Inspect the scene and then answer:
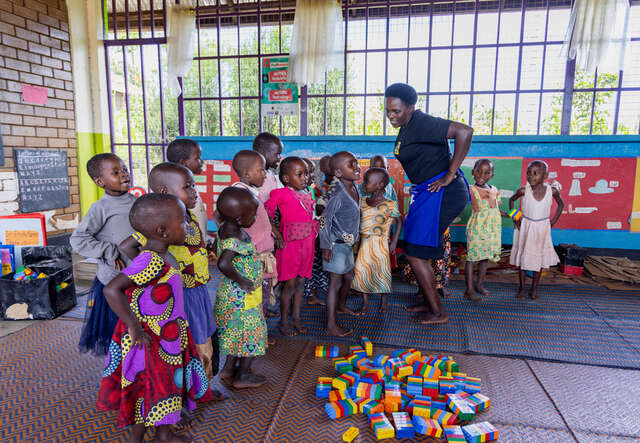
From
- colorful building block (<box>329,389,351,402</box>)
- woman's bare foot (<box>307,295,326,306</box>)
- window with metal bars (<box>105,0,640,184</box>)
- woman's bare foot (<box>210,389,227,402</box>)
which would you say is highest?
window with metal bars (<box>105,0,640,184</box>)

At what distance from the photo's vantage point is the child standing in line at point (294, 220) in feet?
9.34

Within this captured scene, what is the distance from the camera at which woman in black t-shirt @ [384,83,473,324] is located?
299 centimetres

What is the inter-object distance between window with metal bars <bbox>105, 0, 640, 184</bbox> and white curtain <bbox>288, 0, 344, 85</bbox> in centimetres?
22

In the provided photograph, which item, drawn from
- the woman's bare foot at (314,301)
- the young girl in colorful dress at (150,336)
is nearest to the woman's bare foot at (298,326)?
the woman's bare foot at (314,301)

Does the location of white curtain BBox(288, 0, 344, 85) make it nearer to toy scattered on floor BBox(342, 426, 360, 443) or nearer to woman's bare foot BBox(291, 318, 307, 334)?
woman's bare foot BBox(291, 318, 307, 334)

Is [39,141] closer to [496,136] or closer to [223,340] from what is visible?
[223,340]

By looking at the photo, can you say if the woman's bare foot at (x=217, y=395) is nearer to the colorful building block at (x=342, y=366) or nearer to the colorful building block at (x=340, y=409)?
the colorful building block at (x=340, y=409)

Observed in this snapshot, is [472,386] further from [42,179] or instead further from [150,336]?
[42,179]

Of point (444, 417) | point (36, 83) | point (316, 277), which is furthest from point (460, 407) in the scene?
point (36, 83)

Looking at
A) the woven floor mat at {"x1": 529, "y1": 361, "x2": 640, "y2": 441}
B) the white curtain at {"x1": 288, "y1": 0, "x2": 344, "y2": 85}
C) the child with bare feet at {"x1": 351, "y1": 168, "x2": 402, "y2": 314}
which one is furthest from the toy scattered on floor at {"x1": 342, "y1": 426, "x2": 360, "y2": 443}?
the white curtain at {"x1": 288, "y1": 0, "x2": 344, "y2": 85}

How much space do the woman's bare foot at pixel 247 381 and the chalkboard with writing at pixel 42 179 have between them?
4885 mm

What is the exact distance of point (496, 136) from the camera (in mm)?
5066

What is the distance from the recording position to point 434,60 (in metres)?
5.92

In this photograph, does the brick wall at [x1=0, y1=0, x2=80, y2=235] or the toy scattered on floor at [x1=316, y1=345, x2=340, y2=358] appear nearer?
the toy scattered on floor at [x1=316, y1=345, x2=340, y2=358]
